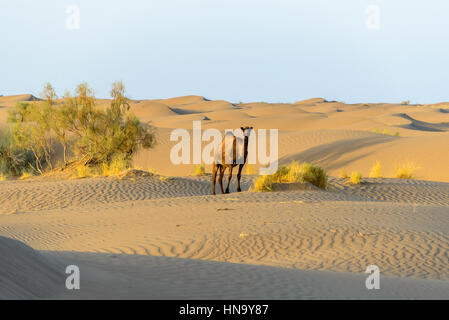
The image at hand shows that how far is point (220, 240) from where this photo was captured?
982cm

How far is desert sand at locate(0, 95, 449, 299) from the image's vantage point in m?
5.61

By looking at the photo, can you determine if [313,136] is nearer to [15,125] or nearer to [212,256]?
[15,125]

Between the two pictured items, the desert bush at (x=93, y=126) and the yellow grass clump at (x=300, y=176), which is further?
the desert bush at (x=93, y=126)

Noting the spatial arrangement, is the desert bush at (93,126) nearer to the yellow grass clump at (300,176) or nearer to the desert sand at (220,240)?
the desert sand at (220,240)

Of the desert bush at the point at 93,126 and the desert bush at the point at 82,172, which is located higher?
the desert bush at the point at 93,126

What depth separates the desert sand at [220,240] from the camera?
221 inches

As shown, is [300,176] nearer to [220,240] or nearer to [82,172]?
[220,240]

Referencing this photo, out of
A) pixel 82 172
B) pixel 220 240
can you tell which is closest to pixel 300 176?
pixel 220 240

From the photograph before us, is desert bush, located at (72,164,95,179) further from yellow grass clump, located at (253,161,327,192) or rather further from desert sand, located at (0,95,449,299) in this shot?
yellow grass clump, located at (253,161,327,192)

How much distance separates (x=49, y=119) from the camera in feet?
80.7

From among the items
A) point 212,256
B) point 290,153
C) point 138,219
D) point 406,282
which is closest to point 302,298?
point 406,282

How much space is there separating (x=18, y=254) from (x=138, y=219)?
6.98 m

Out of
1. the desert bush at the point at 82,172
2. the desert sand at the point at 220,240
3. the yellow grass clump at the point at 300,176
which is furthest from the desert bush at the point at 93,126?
the yellow grass clump at the point at 300,176

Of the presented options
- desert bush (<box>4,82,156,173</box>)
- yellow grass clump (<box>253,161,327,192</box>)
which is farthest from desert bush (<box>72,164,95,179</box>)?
yellow grass clump (<box>253,161,327,192</box>)
